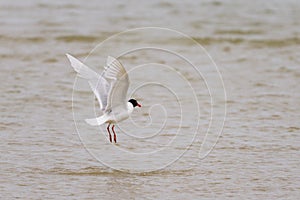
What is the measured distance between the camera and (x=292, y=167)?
6.39 meters

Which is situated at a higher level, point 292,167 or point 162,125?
point 162,125

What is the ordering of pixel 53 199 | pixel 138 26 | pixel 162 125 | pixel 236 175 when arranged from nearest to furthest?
pixel 53 199 < pixel 236 175 < pixel 162 125 < pixel 138 26

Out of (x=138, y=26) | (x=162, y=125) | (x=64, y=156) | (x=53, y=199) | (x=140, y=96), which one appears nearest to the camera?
(x=53, y=199)

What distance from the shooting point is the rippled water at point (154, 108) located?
6062 millimetres

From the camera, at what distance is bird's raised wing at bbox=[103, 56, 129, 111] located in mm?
5991

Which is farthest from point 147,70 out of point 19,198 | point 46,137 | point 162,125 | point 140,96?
point 19,198

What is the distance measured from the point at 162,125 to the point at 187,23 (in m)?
5.88

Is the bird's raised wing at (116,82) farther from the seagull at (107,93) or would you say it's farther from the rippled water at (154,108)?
the rippled water at (154,108)

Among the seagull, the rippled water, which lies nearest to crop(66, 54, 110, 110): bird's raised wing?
the seagull

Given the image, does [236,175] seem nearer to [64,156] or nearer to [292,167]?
[292,167]

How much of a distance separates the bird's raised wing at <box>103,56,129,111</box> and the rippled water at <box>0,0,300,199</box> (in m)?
0.51

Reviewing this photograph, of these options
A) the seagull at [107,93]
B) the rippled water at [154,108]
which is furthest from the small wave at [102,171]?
the seagull at [107,93]

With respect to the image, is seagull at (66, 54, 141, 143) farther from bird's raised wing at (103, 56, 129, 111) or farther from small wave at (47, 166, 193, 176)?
small wave at (47, 166, 193, 176)

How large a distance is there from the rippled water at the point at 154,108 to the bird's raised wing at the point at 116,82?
51cm
